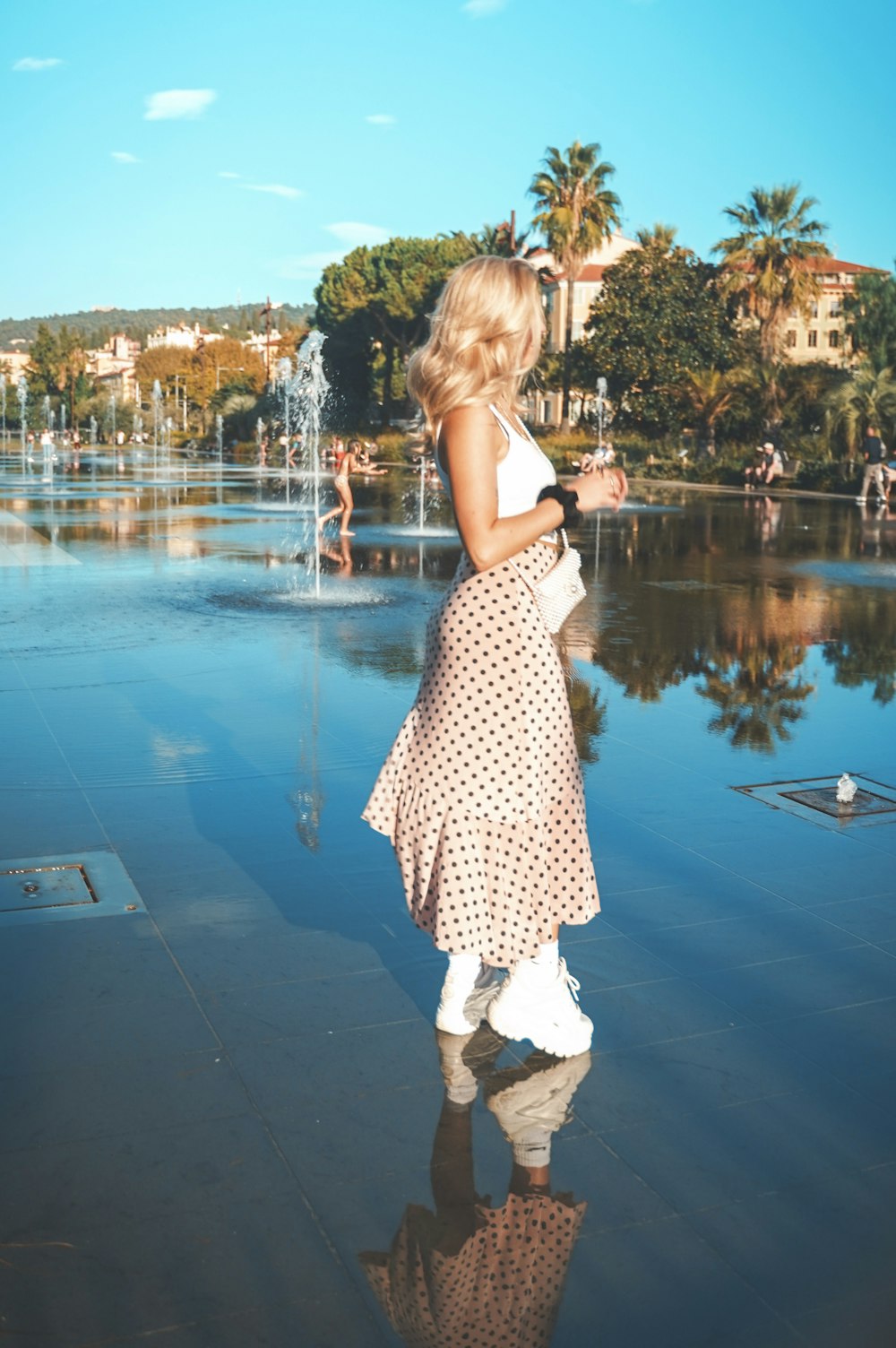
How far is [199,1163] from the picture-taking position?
9.13 ft

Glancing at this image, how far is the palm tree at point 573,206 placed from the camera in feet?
159

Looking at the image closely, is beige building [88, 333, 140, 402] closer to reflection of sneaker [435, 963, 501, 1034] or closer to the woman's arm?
reflection of sneaker [435, 963, 501, 1034]

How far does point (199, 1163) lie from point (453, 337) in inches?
73.5

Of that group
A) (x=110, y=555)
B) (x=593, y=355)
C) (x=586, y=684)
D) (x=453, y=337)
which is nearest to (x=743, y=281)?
(x=593, y=355)

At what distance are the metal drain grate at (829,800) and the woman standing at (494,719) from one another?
2.36 meters

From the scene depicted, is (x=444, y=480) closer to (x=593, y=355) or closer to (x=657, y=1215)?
(x=657, y=1215)

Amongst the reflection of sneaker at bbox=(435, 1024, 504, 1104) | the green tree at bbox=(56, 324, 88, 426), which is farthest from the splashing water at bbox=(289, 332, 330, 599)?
the green tree at bbox=(56, 324, 88, 426)

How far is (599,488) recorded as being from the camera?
3.06m

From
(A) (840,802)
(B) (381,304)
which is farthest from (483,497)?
(B) (381,304)

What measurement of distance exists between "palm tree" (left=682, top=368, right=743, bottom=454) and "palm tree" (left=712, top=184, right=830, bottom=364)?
304 cm

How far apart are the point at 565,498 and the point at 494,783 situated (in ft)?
2.25

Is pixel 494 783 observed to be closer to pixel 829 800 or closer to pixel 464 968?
pixel 464 968

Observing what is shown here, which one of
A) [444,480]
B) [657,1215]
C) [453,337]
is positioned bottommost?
[657,1215]

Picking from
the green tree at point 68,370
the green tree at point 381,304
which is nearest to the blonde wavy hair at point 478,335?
the green tree at point 381,304
